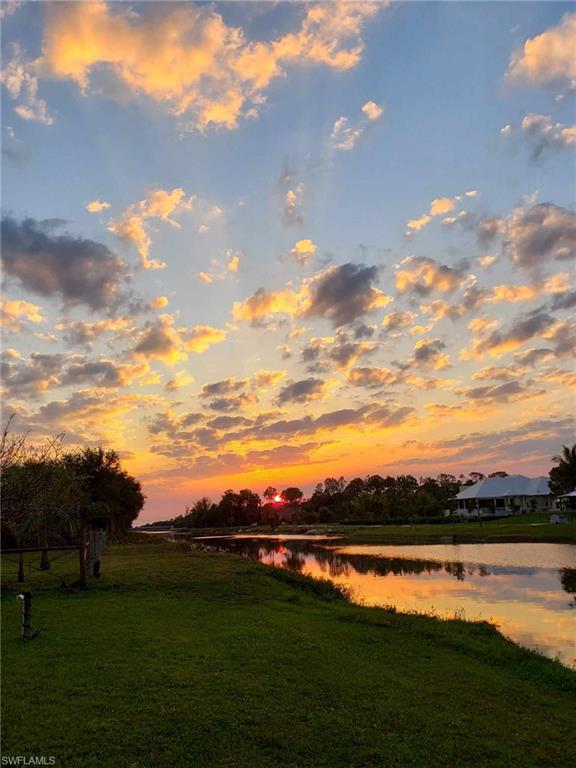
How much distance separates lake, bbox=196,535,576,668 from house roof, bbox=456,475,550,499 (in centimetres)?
5620

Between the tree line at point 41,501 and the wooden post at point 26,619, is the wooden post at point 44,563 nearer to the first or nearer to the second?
the tree line at point 41,501

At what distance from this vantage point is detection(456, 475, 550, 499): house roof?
102 metres

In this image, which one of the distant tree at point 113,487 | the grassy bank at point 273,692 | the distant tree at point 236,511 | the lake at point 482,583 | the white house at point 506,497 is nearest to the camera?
the grassy bank at point 273,692

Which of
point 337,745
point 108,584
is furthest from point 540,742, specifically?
point 108,584

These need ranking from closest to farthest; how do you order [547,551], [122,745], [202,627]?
[122,745], [202,627], [547,551]

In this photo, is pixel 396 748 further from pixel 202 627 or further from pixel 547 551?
pixel 547 551

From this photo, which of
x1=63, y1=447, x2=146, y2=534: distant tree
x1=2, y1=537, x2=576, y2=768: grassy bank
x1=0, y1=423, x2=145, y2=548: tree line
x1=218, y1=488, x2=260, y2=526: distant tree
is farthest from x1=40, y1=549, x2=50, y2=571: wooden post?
x1=218, y1=488, x2=260, y2=526: distant tree

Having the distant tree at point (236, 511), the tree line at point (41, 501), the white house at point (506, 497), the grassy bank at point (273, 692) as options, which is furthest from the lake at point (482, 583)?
the distant tree at point (236, 511)

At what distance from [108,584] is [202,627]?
8.29 m

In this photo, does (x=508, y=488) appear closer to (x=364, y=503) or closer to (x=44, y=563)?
(x=364, y=503)

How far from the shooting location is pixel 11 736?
24.5ft

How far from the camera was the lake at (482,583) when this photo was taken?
18125 mm

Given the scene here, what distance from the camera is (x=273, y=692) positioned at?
9430 millimetres

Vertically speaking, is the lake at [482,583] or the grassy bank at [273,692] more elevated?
the grassy bank at [273,692]
